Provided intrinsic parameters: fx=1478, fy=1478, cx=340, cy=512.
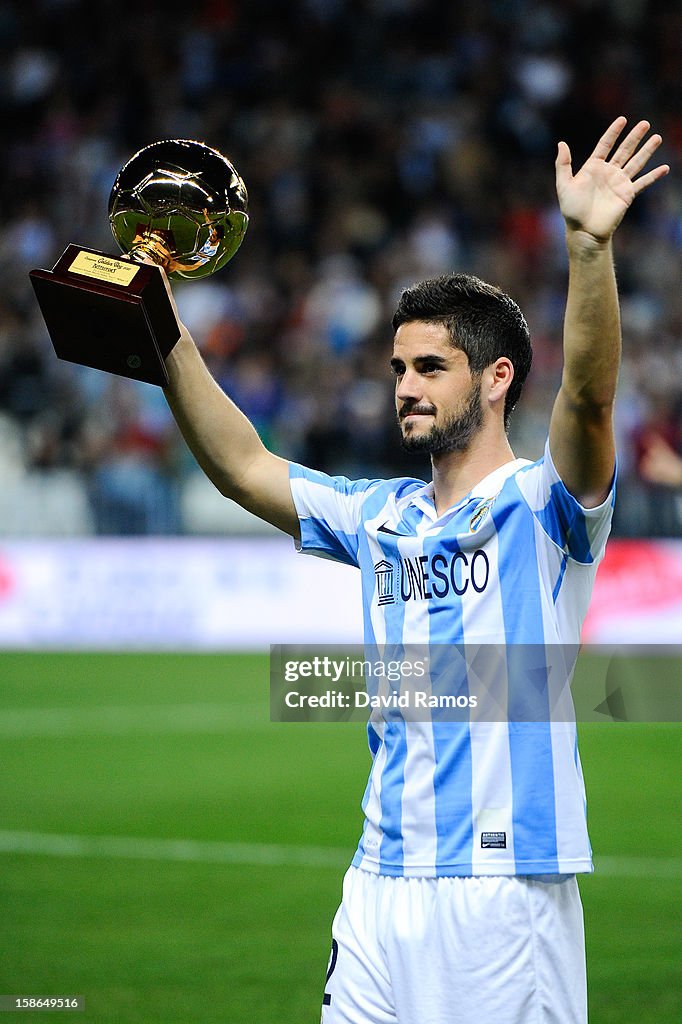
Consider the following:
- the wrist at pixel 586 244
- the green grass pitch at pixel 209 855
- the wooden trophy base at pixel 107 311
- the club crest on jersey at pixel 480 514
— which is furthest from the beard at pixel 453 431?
the green grass pitch at pixel 209 855

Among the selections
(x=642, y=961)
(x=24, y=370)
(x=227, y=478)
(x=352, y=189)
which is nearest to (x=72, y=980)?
(x=642, y=961)

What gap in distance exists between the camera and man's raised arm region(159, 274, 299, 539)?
3.59 metres

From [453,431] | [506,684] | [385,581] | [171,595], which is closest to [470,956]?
[506,684]

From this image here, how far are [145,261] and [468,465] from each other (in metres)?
0.92

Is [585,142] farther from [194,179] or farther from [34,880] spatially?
[194,179]

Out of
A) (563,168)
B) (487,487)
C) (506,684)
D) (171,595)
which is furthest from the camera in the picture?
(171,595)

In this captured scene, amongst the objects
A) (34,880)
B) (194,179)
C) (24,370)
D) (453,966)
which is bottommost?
(453,966)

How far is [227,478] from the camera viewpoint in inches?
143

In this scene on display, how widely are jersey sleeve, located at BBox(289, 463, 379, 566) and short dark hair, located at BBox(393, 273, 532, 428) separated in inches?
18.5

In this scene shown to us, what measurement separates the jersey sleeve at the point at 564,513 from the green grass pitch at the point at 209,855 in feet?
8.78

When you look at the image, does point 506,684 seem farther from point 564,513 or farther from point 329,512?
point 329,512

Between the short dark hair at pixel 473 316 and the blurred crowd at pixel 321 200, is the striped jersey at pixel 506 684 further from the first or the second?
the blurred crowd at pixel 321 200

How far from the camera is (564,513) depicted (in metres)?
3.03

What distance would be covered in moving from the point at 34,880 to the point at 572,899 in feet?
14.6
